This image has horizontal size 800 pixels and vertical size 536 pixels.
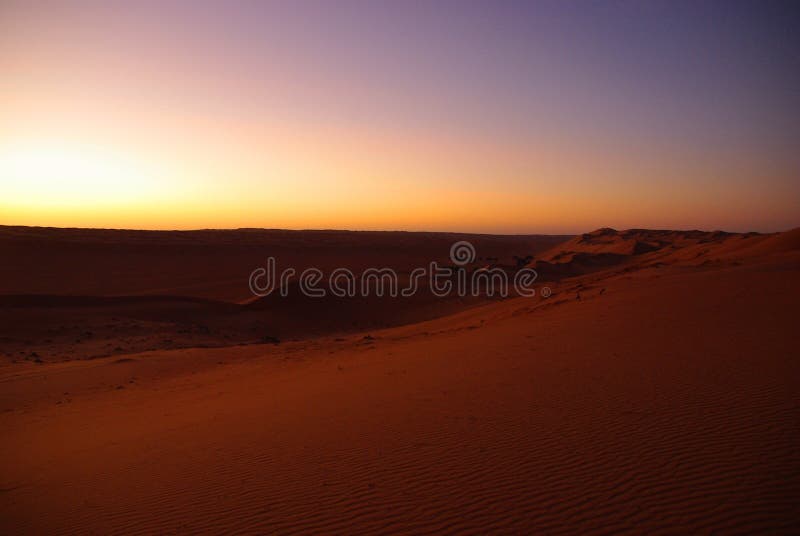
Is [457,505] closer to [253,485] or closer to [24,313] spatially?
[253,485]

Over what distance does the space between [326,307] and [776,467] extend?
70.7 ft

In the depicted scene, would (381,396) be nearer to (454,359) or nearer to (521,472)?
(454,359)

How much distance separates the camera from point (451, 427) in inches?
229

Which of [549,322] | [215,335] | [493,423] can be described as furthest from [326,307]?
[493,423]

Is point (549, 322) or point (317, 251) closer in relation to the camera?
point (549, 322)

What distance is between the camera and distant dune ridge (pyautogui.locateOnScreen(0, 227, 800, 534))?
412 cm

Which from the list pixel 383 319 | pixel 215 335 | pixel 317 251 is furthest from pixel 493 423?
pixel 317 251

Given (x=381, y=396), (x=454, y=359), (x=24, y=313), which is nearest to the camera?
(x=381, y=396)

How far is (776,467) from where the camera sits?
161 inches

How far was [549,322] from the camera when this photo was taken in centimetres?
1202

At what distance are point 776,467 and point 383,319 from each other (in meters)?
20.0

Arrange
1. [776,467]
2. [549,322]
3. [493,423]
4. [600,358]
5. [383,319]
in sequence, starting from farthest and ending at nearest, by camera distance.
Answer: [383,319] → [549,322] → [600,358] → [493,423] → [776,467]

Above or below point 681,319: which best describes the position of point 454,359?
below

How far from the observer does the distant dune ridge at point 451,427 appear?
412cm
